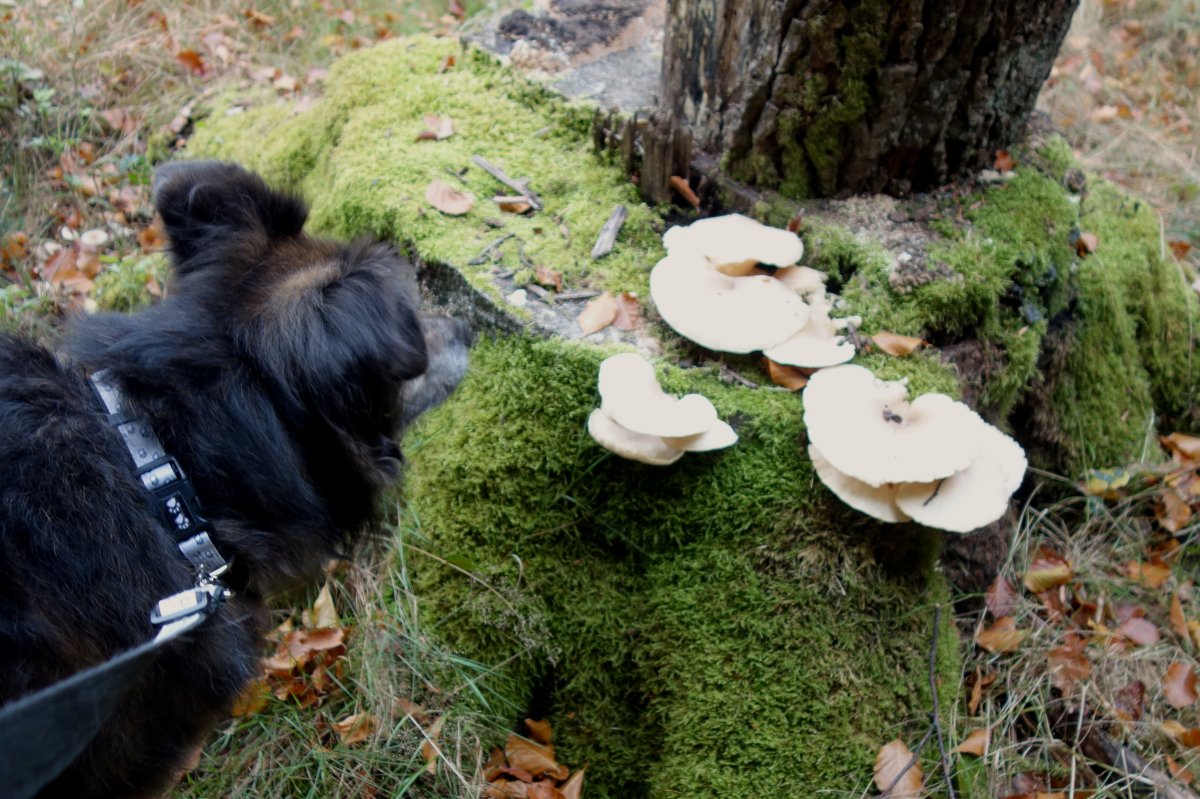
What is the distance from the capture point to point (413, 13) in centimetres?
666

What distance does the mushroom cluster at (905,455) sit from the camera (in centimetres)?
224

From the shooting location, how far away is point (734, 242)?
9.12 feet

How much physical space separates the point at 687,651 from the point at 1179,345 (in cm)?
303

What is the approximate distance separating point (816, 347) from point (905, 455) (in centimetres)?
50

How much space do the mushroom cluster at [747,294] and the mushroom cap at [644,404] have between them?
9.4 inches

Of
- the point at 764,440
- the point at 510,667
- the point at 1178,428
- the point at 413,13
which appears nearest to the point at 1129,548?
the point at 1178,428

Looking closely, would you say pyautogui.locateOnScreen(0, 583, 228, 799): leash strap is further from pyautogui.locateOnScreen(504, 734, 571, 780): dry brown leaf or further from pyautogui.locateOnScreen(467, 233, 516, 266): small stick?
pyautogui.locateOnScreen(467, 233, 516, 266): small stick

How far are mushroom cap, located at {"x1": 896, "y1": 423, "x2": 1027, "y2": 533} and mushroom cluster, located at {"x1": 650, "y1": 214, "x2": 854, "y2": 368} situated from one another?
1.58 feet

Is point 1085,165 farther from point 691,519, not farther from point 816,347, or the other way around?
point 691,519

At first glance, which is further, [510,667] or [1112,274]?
[1112,274]

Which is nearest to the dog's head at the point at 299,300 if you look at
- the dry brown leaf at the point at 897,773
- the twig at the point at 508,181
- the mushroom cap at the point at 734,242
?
the mushroom cap at the point at 734,242

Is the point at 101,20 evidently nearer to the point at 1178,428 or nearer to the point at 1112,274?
the point at 1112,274

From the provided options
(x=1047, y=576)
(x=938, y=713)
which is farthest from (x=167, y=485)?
(x=1047, y=576)

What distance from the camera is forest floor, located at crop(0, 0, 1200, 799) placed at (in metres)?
2.72
